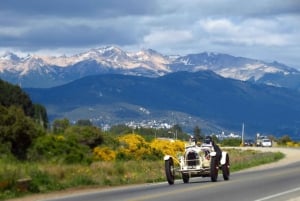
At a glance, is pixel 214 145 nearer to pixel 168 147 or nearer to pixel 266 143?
pixel 168 147

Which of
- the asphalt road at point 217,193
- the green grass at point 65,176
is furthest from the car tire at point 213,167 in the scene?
the green grass at point 65,176

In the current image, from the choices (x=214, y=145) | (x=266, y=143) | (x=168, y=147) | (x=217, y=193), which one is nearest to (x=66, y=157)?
(x=214, y=145)

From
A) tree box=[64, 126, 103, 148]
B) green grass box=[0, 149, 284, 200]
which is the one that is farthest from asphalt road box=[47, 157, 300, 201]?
tree box=[64, 126, 103, 148]

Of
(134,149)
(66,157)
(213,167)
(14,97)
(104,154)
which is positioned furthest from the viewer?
(14,97)

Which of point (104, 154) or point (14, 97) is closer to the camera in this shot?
point (104, 154)

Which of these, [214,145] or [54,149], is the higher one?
[54,149]

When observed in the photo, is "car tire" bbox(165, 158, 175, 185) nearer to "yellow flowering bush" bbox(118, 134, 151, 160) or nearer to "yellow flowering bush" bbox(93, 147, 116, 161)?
"yellow flowering bush" bbox(93, 147, 116, 161)

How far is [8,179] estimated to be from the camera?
81.0ft

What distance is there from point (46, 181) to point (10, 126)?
2545 cm

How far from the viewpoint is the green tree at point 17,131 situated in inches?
1999

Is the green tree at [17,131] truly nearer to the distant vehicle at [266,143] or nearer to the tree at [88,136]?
the tree at [88,136]

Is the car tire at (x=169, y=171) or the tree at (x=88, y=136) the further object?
the tree at (x=88, y=136)

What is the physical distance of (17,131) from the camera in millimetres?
51281

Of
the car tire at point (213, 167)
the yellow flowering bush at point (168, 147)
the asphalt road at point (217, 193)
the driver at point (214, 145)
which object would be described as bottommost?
the asphalt road at point (217, 193)
